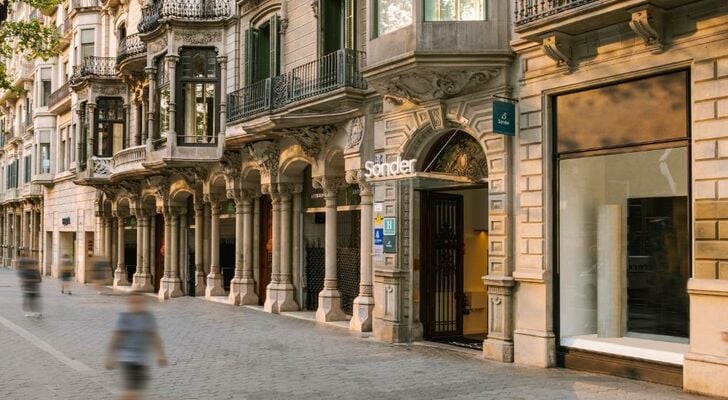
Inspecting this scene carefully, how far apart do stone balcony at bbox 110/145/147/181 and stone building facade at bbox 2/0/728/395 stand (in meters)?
0.15

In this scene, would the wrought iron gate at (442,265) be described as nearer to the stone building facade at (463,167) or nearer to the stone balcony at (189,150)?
the stone building facade at (463,167)

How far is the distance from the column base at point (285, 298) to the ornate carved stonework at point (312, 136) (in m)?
3.95

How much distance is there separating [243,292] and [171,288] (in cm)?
529

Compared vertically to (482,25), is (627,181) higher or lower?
lower

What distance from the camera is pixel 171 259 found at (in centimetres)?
2734

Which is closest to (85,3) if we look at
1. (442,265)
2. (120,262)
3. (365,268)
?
(120,262)

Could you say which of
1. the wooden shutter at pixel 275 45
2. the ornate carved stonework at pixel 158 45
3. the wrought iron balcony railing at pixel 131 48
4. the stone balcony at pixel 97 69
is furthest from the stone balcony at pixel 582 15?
the stone balcony at pixel 97 69

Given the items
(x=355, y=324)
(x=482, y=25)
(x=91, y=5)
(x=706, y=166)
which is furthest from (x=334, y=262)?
(x=91, y=5)

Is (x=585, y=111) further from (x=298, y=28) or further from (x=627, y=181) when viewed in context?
(x=298, y=28)

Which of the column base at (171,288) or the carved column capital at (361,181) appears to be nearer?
the carved column capital at (361,181)

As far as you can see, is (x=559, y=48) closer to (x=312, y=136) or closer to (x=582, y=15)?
(x=582, y=15)

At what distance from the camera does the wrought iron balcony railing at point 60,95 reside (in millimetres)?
37281

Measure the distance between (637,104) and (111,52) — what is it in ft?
90.4

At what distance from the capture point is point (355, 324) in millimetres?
16781
